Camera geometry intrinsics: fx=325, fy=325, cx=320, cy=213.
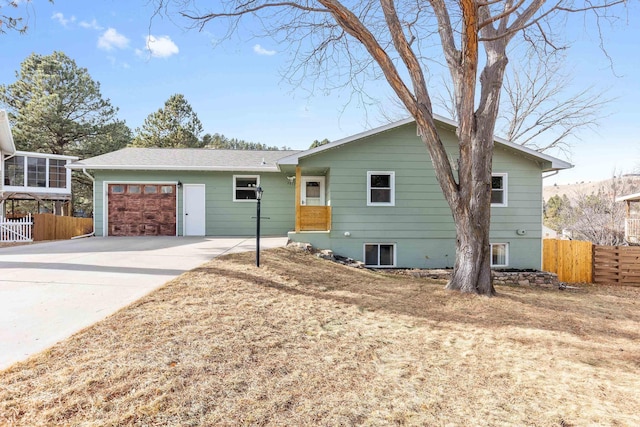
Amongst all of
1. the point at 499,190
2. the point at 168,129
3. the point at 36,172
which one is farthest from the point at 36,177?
the point at 499,190

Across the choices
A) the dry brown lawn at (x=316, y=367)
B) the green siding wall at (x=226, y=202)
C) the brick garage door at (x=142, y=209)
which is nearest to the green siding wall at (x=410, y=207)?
the green siding wall at (x=226, y=202)

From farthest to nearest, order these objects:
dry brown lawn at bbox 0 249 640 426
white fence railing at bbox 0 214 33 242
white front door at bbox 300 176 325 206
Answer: white front door at bbox 300 176 325 206 < white fence railing at bbox 0 214 33 242 < dry brown lawn at bbox 0 249 640 426

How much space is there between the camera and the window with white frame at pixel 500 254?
1080 centimetres

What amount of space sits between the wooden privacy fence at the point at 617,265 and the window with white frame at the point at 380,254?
23.0 feet

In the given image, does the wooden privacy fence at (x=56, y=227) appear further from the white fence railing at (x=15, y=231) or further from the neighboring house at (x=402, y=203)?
the neighboring house at (x=402, y=203)

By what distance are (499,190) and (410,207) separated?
302 cm

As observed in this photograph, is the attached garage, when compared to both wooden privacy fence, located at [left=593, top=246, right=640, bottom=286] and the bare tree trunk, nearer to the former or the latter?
the bare tree trunk

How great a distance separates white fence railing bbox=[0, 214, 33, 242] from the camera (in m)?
12.3

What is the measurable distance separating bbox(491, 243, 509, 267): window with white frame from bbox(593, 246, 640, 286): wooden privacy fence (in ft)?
10.4

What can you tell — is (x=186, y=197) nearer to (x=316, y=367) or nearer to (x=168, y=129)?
(x=316, y=367)

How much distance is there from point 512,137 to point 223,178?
1579 centimetres

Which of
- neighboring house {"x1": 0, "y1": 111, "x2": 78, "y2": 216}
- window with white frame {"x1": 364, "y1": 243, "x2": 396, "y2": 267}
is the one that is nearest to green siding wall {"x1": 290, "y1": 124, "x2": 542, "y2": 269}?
window with white frame {"x1": 364, "y1": 243, "x2": 396, "y2": 267}

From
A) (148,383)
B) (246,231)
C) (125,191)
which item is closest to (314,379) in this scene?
(148,383)

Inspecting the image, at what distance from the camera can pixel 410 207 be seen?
10.6m
